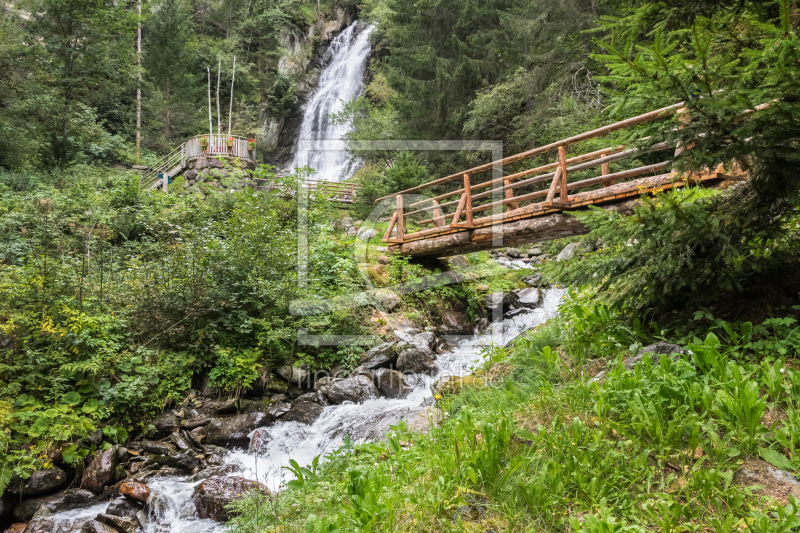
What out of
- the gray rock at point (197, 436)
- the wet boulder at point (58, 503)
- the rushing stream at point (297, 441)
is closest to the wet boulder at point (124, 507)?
the rushing stream at point (297, 441)

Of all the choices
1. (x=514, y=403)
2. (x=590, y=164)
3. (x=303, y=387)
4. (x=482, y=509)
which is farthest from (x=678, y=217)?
(x=303, y=387)

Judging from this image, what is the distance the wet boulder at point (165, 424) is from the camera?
5.98m

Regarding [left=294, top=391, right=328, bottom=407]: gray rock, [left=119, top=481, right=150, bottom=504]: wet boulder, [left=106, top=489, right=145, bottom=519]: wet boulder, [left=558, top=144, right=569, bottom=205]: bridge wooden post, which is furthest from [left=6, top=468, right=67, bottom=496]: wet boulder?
[left=558, top=144, right=569, bottom=205]: bridge wooden post

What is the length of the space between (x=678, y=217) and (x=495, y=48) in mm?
15475

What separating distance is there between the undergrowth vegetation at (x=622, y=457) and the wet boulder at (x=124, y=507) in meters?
2.46

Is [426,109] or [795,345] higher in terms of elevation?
[426,109]

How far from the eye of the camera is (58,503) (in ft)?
15.3

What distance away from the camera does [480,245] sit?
29.5 feet

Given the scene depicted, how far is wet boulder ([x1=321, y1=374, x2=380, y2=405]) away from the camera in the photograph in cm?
695

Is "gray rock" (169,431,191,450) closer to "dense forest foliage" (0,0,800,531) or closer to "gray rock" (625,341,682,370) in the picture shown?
"dense forest foliage" (0,0,800,531)

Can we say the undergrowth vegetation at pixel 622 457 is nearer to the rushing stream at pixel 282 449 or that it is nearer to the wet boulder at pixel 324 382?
the rushing stream at pixel 282 449

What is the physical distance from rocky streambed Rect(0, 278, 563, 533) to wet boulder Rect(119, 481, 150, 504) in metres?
0.01

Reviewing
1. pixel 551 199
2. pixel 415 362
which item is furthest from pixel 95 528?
pixel 551 199

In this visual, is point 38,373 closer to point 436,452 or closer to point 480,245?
point 436,452
